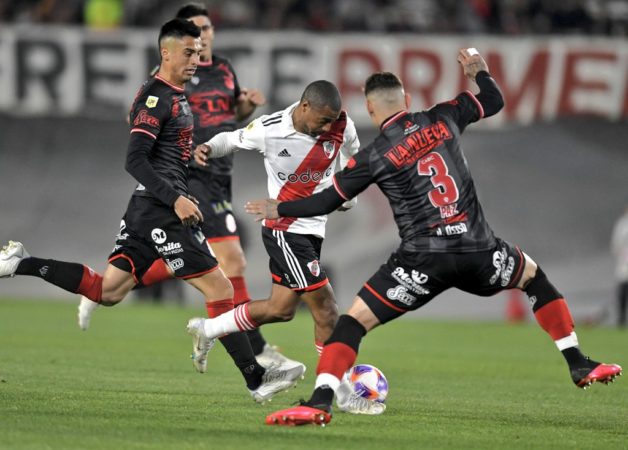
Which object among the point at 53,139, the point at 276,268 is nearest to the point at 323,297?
the point at 276,268

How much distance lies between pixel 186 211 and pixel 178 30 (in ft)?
4.95

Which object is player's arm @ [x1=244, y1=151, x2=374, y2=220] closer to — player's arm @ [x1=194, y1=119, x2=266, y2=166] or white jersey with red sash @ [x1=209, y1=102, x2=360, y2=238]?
white jersey with red sash @ [x1=209, y1=102, x2=360, y2=238]

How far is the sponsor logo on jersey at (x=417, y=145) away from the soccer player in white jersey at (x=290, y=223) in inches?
50.1

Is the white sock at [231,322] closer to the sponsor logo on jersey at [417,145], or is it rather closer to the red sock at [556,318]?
the sponsor logo on jersey at [417,145]

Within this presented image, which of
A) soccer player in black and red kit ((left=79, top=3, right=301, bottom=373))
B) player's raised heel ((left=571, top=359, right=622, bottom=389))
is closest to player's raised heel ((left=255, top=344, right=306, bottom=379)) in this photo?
soccer player in black and red kit ((left=79, top=3, right=301, bottom=373))

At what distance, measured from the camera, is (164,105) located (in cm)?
859

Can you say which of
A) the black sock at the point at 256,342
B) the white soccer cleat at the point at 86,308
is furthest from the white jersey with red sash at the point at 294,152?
the white soccer cleat at the point at 86,308

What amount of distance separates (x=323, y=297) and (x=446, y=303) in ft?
47.1

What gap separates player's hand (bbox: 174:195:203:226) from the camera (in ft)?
27.1

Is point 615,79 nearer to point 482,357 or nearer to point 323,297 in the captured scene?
point 482,357

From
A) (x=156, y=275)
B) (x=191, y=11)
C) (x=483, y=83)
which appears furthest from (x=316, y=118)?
(x=191, y=11)

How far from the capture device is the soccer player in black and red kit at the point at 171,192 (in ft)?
27.9

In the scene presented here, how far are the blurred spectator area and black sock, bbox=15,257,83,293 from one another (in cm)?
1162

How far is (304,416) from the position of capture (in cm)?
715
